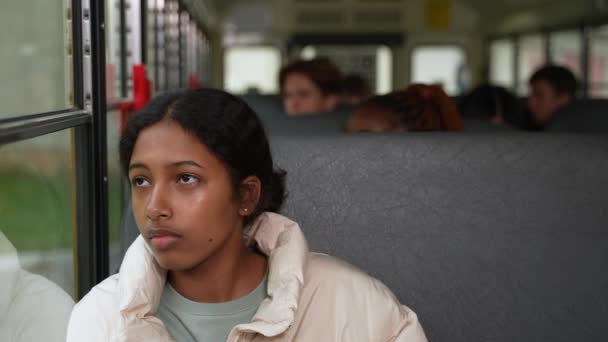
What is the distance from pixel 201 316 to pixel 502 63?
38.9 ft

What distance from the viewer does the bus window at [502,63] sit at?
1231cm

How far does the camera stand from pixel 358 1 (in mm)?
14062

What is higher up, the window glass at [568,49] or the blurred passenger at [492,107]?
the window glass at [568,49]

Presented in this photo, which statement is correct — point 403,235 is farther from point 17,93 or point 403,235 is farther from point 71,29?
point 17,93

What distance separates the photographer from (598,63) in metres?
8.62

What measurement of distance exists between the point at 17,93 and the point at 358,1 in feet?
39.5

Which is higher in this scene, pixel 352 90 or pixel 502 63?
pixel 502 63

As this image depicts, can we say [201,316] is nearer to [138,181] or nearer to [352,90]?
[138,181]

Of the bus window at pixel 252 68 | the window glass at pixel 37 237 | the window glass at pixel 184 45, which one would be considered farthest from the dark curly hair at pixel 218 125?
the bus window at pixel 252 68

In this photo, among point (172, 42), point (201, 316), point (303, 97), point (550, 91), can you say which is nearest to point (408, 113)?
point (201, 316)

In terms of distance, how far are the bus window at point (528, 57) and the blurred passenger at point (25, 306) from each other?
30.8 feet

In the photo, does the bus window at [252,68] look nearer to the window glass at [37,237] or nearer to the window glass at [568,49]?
the window glass at [568,49]

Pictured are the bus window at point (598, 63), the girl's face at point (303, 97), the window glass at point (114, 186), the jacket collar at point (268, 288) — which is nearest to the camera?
the jacket collar at point (268, 288)

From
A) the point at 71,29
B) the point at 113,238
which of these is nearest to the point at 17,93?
the point at 71,29
